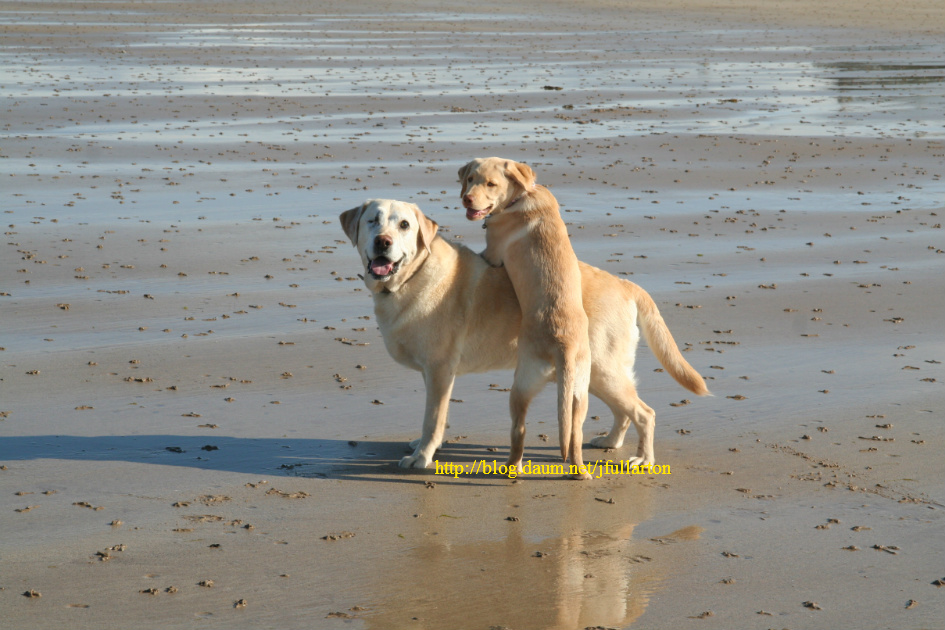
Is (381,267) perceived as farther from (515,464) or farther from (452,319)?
(515,464)

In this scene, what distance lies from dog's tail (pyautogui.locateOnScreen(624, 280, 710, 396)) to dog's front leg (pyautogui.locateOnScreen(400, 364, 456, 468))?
1.18 m

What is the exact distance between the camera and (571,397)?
17.1 ft

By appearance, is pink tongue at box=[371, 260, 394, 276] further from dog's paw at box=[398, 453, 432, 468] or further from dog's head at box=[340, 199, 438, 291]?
dog's paw at box=[398, 453, 432, 468]

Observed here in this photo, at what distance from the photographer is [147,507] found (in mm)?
4887

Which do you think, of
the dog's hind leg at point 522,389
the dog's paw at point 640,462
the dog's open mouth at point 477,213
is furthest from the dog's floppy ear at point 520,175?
the dog's paw at point 640,462

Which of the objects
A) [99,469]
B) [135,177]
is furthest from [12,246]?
[99,469]

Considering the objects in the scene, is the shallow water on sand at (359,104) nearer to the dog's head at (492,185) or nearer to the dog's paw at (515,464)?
the dog's head at (492,185)

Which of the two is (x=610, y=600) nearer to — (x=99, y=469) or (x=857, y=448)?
(x=857, y=448)

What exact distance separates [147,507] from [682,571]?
8.32 ft

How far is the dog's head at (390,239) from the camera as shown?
5.39 meters

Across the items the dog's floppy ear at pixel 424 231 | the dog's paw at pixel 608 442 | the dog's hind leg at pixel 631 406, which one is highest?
the dog's floppy ear at pixel 424 231

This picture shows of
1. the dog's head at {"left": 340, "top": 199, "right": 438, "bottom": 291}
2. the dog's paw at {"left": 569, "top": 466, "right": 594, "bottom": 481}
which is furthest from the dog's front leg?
the dog's paw at {"left": 569, "top": 466, "right": 594, "bottom": 481}

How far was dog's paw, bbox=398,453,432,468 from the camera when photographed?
5.56 metres

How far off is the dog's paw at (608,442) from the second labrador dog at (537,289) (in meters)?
0.43
